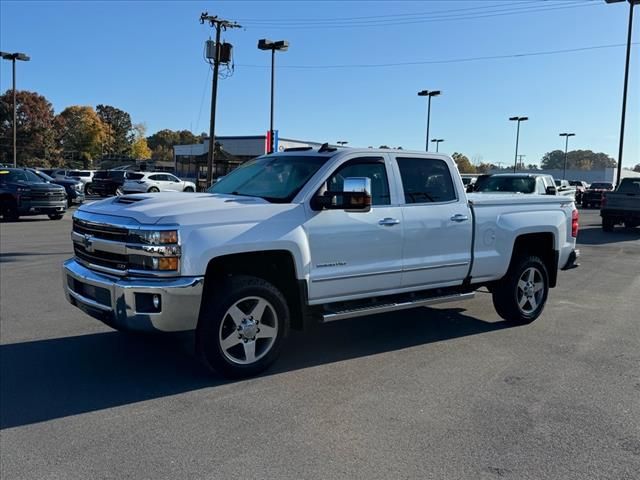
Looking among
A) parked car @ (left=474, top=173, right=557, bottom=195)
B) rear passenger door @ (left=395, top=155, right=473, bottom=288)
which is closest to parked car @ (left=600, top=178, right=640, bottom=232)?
parked car @ (left=474, top=173, right=557, bottom=195)

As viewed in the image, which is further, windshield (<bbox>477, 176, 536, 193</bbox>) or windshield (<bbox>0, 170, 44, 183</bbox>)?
windshield (<bbox>0, 170, 44, 183</bbox>)

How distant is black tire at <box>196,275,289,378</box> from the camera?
4840mm

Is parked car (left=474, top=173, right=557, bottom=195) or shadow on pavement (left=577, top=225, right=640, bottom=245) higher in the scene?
parked car (left=474, top=173, right=557, bottom=195)

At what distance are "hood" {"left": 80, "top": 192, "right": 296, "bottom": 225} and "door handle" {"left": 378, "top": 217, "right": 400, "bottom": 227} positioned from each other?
3.21 ft

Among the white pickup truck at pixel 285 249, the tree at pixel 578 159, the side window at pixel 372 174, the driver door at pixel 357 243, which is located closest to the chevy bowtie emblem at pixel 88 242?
the white pickup truck at pixel 285 249

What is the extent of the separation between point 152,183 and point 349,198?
105 feet

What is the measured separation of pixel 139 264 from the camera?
185 inches

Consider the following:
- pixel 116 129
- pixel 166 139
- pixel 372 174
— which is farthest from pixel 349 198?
pixel 166 139

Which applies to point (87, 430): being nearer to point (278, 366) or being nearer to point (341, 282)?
point (278, 366)

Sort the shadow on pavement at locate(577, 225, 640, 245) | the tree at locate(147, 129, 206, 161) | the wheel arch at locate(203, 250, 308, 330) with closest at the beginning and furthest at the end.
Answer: the wheel arch at locate(203, 250, 308, 330)
the shadow on pavement at locate(577, 225, 640, 245)
the tree at locate(147, 129, 206, 161)

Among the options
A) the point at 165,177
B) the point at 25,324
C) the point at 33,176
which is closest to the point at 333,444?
the point at 25,324

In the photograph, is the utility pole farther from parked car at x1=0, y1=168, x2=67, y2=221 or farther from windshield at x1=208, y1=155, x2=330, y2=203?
windshield at x1=208, y1=155, x2=330, y2=203

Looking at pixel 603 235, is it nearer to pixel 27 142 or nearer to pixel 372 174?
pixel 372 174

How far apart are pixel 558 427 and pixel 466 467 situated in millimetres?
1018
